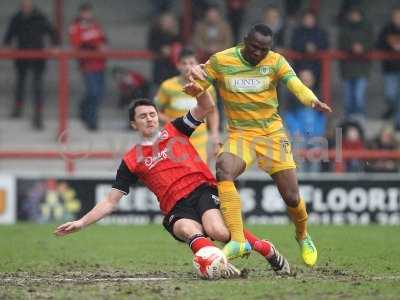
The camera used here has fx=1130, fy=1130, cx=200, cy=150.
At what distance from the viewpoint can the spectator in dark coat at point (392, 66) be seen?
1925 cm

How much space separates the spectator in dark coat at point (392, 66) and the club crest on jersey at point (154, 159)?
1004cm

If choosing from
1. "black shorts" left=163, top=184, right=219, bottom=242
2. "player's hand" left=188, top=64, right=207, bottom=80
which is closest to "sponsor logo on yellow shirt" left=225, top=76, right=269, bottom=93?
"player's hand" left=188, top=64, right=207, bottom=80

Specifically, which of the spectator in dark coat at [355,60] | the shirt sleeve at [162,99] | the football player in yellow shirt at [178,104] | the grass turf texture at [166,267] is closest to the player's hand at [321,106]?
the grass turf texture at [166,267]

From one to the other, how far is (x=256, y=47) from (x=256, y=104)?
614 mm

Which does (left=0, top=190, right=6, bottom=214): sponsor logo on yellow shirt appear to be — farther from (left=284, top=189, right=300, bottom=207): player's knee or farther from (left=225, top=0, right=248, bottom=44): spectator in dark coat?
(left=284, top=189, right=300, bottom=207): player's knee

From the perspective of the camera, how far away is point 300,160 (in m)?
18.2

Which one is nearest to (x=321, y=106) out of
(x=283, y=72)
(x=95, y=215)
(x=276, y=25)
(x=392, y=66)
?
(x=283, y=72)

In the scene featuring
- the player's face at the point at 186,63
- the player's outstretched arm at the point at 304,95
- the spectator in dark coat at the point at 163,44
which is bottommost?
the player's outstretched arm at the point at 304,95

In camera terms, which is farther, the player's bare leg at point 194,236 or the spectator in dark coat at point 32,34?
the spectator in dark coat at point 32,34

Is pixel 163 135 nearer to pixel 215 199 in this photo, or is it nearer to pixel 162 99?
pixel 215 199

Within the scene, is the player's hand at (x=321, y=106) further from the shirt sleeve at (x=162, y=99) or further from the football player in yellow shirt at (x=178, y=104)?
the shirt sleeve at (x=162, y=99)

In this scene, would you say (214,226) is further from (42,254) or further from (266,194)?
(266,194)

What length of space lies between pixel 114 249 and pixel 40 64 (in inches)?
254

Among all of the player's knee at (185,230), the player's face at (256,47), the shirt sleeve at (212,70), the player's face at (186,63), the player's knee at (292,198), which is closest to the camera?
the player's knee at (185,230)
